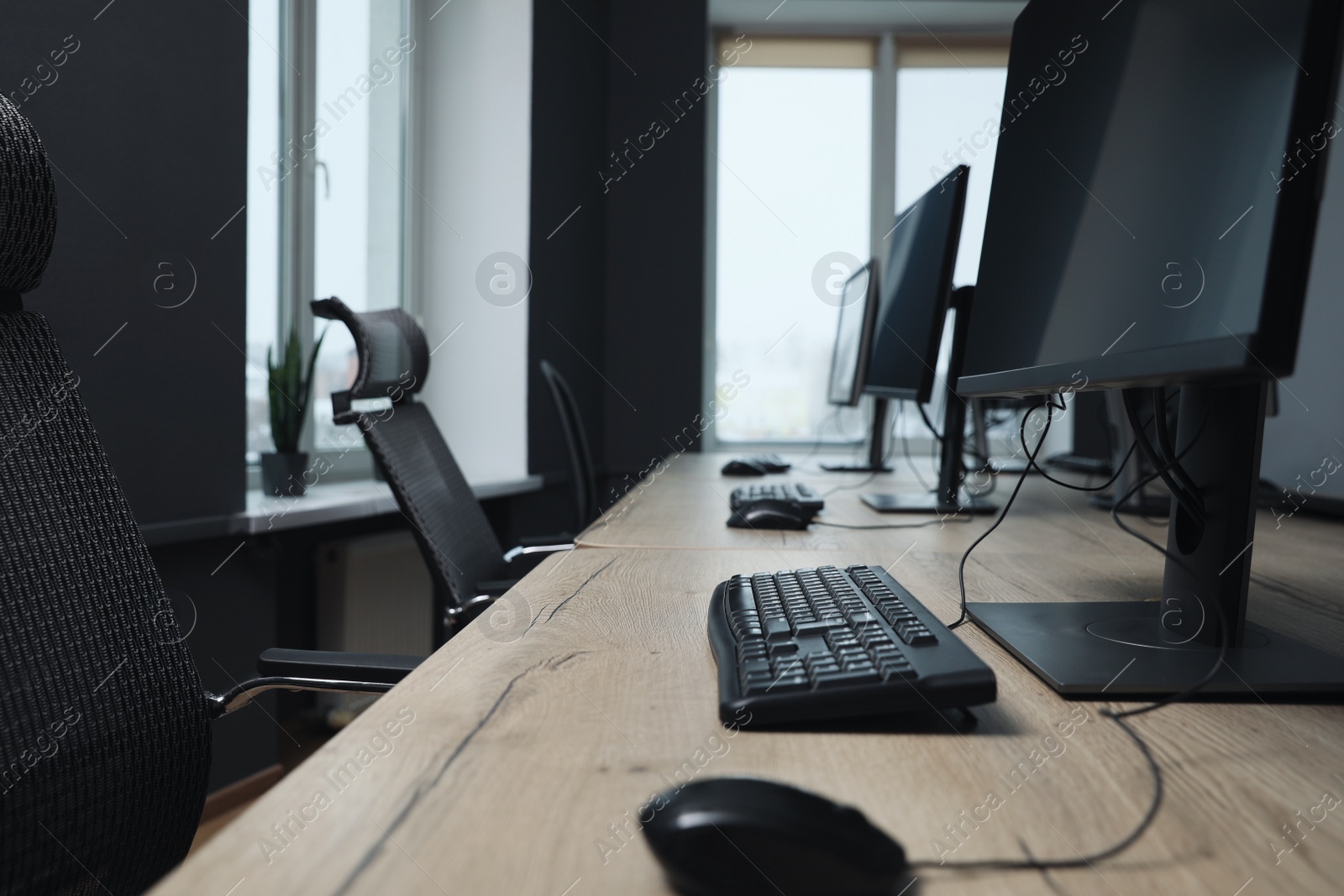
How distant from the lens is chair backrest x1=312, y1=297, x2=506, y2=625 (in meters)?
1.17

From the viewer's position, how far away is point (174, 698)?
0.76 meters

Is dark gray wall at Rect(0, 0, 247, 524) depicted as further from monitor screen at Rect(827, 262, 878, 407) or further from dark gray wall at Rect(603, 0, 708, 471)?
dark gray wall at Rect(603, 0, 708, 471)

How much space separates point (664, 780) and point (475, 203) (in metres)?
3.01

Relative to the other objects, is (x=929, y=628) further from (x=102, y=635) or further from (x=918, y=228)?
(x=918, y=228)

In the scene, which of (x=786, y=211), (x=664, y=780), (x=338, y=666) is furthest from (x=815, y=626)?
(x=786, y=211)

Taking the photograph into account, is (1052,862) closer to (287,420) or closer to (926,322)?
(926,322)

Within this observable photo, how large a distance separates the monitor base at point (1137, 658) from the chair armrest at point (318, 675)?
1.78 feet

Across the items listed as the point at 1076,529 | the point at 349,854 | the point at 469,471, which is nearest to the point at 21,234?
the point at 349,854

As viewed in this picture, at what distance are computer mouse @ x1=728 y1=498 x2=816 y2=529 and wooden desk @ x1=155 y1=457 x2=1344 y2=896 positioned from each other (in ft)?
2.09

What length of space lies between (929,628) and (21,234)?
2.54ft

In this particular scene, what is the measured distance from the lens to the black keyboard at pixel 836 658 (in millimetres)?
474

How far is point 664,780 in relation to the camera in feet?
1.33

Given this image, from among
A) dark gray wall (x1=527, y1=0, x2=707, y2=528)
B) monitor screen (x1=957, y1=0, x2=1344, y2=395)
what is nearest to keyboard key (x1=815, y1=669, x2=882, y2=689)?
monitor screen (x1=957, y1=0, x2=1344, y2=395)

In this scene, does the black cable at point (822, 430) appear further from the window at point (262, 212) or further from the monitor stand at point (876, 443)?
the window at point (262, 212)
